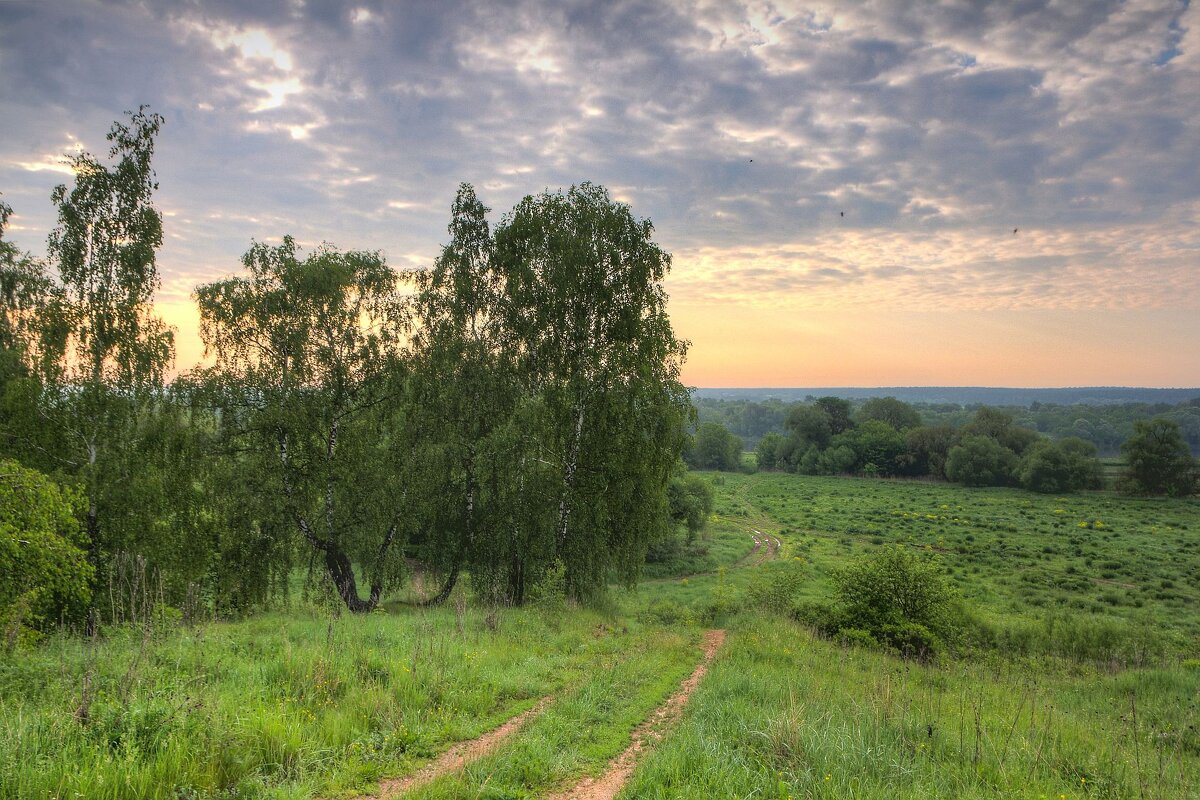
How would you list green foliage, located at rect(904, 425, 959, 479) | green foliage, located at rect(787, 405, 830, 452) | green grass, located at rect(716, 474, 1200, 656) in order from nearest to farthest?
green grass, located at rect(716, 474, 1200, 656) → green foliage, located at rect(904, 425, 959, 479) → green foliage, located at rect(787, 405, 830, 452)

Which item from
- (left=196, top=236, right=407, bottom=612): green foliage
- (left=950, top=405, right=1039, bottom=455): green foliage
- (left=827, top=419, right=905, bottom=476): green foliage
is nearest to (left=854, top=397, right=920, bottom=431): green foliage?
(left=827, top=419, right=905, bottom=476): green foliage

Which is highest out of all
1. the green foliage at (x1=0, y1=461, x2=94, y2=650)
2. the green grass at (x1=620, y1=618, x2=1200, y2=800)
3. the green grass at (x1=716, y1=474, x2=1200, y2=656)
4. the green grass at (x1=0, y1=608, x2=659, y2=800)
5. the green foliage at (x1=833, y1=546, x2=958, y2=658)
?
the green foliage at (x1=0, y1=461, x2=94, y2=650)

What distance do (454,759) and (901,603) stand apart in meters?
17.2

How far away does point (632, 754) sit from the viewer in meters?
7.51

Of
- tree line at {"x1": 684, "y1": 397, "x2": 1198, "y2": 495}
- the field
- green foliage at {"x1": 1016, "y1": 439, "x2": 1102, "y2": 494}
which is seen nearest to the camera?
the field

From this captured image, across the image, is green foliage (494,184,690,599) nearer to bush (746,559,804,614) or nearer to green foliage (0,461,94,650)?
bush (746,559,804,614)

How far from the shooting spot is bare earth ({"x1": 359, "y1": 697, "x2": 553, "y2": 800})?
241 inches

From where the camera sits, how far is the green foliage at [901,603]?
18.1 metres

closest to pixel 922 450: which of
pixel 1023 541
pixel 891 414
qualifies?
pixel 891 414

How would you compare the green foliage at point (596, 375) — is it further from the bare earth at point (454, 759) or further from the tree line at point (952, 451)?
the tree line at point (952, 451)

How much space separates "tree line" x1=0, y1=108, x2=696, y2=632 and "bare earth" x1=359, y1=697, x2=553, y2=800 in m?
10.4

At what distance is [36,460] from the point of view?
14.1 metres

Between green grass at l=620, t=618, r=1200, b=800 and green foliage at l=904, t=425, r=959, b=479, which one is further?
green foliage at l=904, t=425, r=959, b=479

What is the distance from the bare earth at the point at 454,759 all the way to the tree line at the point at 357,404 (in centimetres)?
1043
